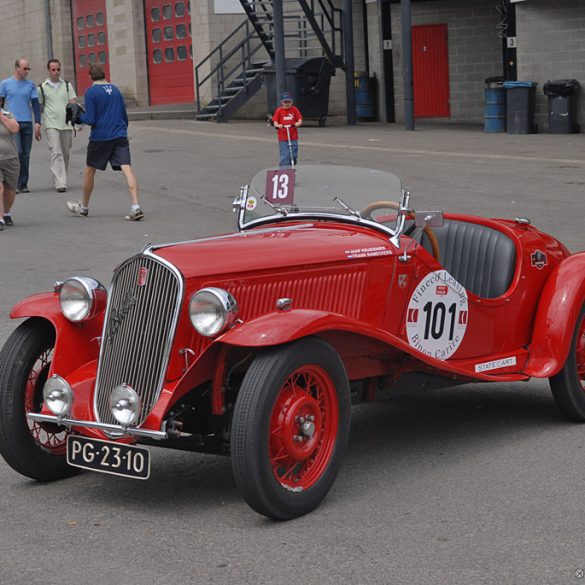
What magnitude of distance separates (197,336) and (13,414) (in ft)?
3.15

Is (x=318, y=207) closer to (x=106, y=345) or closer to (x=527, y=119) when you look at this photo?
(x=106, y=345)

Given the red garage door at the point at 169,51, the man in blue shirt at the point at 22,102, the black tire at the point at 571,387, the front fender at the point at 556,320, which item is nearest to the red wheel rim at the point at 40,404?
the front fender at the point at 556,320

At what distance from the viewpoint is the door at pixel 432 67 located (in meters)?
31.0

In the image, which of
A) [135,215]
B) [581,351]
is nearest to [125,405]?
[581,351]

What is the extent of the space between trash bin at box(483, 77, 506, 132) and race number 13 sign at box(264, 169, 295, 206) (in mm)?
20214

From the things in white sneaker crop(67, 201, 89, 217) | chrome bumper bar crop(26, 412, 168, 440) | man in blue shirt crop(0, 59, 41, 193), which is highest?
man in blue shirt crop(0, 59, 41, 193)

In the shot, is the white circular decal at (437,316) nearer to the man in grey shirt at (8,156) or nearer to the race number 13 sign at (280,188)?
the race number 13 sign at (280,188)

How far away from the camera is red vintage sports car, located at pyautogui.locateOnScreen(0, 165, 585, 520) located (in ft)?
15.4

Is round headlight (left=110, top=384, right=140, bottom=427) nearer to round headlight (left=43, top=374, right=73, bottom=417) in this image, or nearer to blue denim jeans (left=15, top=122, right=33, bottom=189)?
round headlight (left=43, top=374, right=73, bottom=417)

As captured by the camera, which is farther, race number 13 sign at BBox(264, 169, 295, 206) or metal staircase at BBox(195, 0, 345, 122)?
→ metal staircase at BBox(195, 0, 345, 122)

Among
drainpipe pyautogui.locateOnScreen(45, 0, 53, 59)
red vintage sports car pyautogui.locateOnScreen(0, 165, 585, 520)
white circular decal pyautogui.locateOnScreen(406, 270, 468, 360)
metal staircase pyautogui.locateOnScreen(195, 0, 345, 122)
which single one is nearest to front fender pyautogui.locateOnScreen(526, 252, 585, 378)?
red vintage sports car pyautogui.locateOnScreen(0, 165, 585, 520)

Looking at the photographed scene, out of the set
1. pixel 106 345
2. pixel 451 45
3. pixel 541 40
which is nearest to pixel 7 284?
pixel 106 345

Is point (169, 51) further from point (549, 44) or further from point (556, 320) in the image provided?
point (556, 320)

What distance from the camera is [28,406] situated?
5.30 metres
